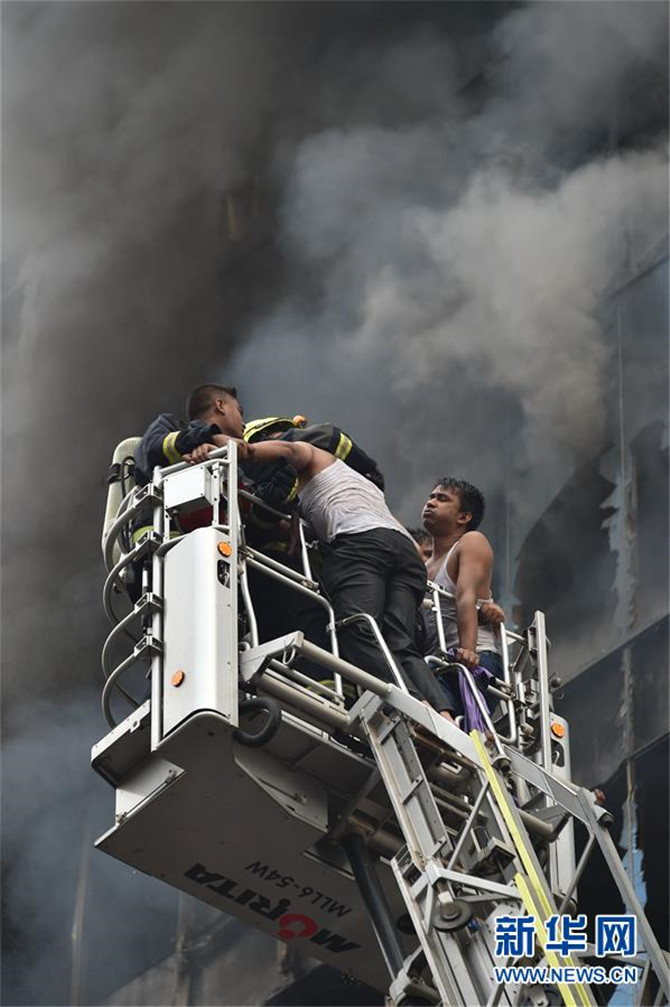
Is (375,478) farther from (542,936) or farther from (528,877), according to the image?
(542,936)

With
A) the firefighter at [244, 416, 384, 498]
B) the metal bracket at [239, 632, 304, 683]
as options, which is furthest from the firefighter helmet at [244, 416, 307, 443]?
the metal bracket at [239, 632, 304, 683]

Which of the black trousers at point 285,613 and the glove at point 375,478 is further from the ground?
the glove at point 375,478

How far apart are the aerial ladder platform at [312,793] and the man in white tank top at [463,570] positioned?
568mm

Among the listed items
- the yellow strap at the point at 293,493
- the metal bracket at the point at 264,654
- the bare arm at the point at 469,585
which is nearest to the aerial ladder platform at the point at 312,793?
the metal bracket at the point at 264,654

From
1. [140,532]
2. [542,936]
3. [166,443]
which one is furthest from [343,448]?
[542,936]

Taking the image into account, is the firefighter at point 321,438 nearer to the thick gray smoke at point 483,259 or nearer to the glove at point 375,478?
the glove at point 375,478

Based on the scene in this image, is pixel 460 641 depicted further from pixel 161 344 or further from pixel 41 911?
pixel 161 344

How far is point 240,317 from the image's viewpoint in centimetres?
1600

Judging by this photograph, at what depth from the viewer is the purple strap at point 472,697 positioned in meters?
6.95

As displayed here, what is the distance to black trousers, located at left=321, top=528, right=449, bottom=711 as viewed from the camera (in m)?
6.77

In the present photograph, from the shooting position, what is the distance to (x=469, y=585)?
7.69m

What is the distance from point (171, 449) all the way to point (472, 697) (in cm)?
162

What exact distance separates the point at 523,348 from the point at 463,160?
2.07m

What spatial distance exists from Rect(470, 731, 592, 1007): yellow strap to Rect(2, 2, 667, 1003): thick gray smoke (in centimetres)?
724
